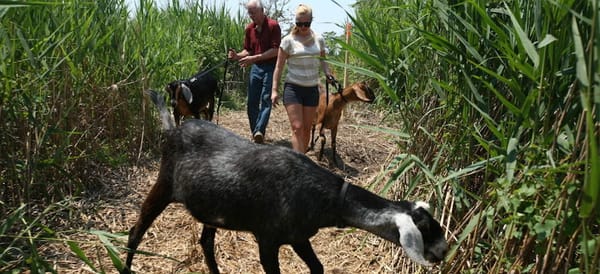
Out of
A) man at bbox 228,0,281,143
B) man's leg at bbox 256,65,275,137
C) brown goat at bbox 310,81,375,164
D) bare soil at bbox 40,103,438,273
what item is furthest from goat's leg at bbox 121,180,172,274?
brown goat at bbox 310,81,375,164

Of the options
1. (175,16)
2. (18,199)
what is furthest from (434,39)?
(175,16)

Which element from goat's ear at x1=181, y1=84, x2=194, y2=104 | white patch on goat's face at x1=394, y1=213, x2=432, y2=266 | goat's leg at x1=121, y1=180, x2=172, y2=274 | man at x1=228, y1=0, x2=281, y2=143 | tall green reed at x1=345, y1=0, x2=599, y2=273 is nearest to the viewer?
tall green reed at x1=345, y1=0, x2=599, y2=273

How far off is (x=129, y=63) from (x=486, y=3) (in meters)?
3.77

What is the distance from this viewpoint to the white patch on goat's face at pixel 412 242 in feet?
8.12

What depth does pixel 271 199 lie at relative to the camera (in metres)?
2.89

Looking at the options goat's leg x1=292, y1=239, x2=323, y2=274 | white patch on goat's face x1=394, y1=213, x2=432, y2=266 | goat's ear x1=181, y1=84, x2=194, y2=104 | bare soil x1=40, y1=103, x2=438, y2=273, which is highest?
goat's ear x1=181, y1=84, x2=194, y2=104

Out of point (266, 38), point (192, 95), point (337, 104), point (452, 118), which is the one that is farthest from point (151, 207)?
point (337, 104)

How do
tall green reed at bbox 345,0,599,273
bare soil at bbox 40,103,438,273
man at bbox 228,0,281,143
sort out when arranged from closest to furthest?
tall green reed at bbox 345,0,599,273 → bare soil at bbox 40,103,438,273 → man at bbox 228,0,281,143

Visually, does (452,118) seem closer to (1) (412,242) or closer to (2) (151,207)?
(1) (412,242)

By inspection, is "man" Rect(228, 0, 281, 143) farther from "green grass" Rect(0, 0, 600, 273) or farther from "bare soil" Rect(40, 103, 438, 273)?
"bare soil" Rect(40, 103, 438, 273)

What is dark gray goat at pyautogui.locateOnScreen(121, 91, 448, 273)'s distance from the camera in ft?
8.68

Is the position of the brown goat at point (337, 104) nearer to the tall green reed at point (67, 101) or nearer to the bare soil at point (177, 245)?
the tall green reed at point (67, 101)

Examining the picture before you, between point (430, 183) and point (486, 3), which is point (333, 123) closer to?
point (430, 183)

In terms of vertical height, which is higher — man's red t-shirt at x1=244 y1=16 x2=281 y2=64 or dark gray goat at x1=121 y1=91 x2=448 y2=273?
man's red t-shirt at x1=244 y1=16 x2=281 y2=64
